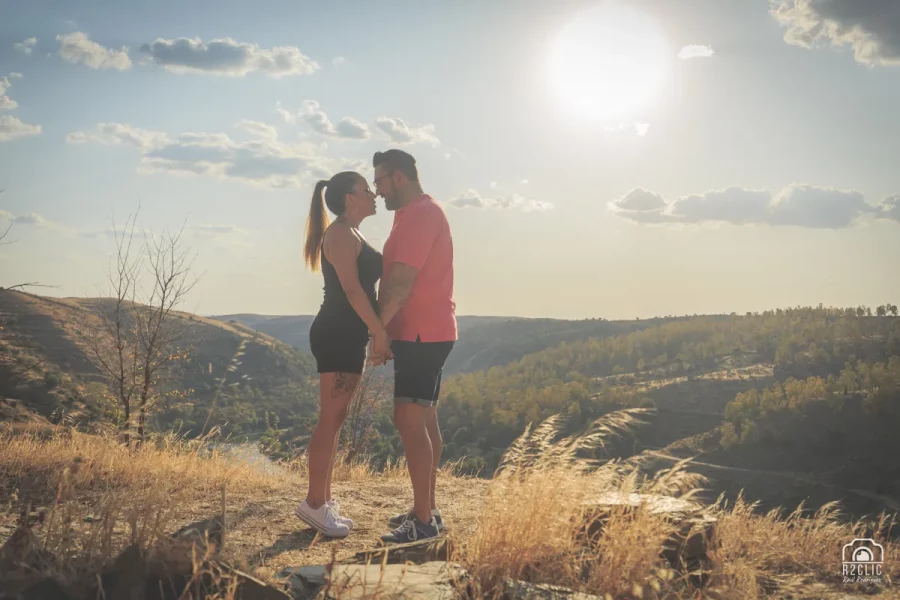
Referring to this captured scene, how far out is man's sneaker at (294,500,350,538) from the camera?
455 cm

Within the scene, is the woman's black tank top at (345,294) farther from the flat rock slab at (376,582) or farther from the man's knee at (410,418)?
the flat rock slab at (376,582)

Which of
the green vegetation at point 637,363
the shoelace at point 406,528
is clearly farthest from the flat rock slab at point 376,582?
the green vegetation at point 637,363

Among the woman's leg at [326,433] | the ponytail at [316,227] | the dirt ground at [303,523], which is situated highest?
the ponytail at [316,227]

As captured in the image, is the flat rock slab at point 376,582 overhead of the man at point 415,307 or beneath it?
beneath

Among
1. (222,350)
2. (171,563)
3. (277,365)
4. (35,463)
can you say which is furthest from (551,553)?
(222,350)

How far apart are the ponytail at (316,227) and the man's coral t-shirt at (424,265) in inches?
21.3

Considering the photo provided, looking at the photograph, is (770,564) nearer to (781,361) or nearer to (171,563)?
(171,563)

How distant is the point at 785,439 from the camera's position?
61750mm

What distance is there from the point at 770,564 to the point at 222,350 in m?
73.3

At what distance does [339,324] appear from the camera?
441cm

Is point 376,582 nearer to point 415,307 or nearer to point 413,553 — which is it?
point 413,553

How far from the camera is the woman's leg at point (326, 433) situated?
448cm

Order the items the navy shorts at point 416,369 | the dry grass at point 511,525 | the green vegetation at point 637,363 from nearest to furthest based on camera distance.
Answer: the dry grass at point 511,525, the navy shorts at point 416,369, the green vegetation at point 637,363

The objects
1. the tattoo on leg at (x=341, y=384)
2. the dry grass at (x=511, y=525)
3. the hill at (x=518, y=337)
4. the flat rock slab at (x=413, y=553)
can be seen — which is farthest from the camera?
the hill at (x=518, y=337)
